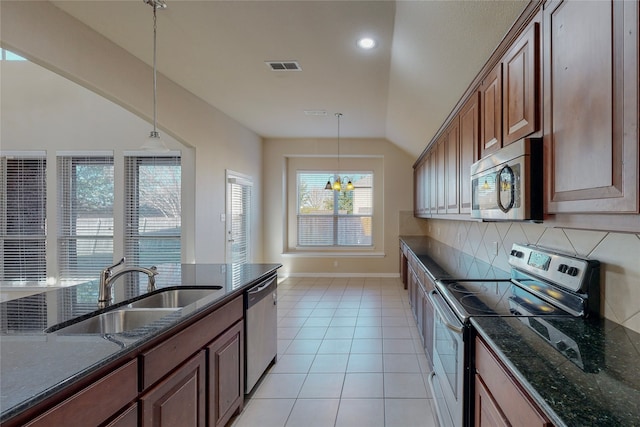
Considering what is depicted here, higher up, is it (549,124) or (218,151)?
(218,151)

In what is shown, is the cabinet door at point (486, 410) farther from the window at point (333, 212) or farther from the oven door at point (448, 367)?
the window at point (333, 212)

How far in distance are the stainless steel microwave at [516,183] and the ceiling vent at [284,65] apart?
2.27 m

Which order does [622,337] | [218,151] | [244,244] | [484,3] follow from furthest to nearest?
[244,244] → [218,151] → [484,3] → [622,337]

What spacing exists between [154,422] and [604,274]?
201 centimetres

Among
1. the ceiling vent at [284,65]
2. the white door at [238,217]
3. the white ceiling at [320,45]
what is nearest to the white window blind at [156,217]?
the white door at [238,217]

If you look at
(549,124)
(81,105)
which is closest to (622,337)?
(549,124)

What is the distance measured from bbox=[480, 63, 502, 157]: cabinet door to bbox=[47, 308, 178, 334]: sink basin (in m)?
2.08

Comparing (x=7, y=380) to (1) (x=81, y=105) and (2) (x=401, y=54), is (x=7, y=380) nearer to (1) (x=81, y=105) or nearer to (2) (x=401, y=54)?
(2) (x=401, y=54)

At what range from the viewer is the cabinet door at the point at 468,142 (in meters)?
2.40

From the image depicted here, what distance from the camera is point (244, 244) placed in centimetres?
604

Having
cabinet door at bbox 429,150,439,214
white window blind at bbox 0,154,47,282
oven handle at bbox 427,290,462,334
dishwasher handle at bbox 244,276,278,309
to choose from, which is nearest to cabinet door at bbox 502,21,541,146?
oven handle at bbox 427,290,462,334

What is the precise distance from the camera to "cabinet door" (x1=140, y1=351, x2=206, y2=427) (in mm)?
1340

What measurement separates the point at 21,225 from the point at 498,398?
5.87 m

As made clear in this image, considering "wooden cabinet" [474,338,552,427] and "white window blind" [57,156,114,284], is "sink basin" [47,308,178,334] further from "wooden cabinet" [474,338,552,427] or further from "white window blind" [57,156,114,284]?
"white window blind" [57,156,114,284]
